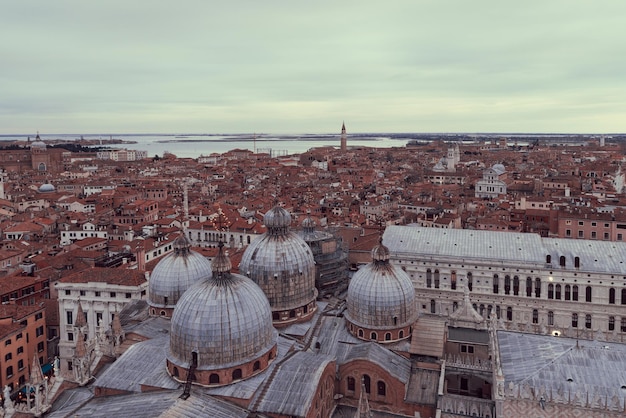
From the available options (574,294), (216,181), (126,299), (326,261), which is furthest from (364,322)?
(216,181)

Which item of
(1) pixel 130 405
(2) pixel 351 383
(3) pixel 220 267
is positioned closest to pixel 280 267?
(3) pixel 220 267

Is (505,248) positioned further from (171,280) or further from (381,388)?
(171,280)

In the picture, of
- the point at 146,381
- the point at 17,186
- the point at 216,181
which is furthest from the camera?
the point at 216,181

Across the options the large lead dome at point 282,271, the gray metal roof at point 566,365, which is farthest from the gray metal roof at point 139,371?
the gray metal roof at point 566,365

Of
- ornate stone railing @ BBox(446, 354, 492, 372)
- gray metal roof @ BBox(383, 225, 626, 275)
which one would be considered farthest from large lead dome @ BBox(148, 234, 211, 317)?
gray metal roof @ BBox(383, 225, 626, 275)

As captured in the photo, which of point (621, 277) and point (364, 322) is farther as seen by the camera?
point (621, 277)

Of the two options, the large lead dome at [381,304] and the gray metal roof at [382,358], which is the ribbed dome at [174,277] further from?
the gray metal roof at [382,358]

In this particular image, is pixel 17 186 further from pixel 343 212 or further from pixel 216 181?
pixel 343 212
